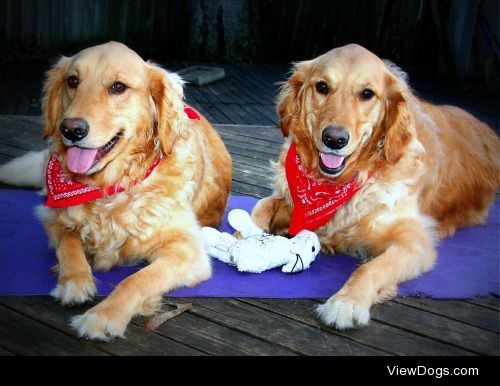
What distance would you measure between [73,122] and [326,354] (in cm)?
157

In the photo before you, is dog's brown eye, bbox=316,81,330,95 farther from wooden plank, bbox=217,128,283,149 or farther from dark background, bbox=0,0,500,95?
dark background, bbox=0,0,500,95

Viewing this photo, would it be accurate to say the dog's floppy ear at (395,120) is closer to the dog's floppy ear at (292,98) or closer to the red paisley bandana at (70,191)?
the dog's floppy ear at (292,98)

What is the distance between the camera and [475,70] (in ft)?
31.5

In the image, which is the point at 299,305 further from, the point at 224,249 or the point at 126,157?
the point at 126,157

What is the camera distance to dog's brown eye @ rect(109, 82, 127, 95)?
10.4 feet

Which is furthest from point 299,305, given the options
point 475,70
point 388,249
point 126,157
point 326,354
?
point 475,70

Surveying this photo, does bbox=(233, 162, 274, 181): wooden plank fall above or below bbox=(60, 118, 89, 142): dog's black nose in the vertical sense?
below

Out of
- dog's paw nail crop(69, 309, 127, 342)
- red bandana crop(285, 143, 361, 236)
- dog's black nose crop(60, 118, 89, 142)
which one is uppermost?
dog's black nose crop(60, 118, 89, 142)

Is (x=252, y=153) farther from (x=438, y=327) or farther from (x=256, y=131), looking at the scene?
(x=438, y=327)

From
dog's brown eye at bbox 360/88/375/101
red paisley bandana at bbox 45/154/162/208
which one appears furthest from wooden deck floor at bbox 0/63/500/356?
dog's brown eye at bbox 360/88/375/101

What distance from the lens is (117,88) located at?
3.20 meters

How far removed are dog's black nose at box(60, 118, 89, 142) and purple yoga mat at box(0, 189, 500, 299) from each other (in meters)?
0.75

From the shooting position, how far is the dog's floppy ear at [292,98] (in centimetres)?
378

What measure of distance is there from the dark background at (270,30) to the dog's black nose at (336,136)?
6450mm
